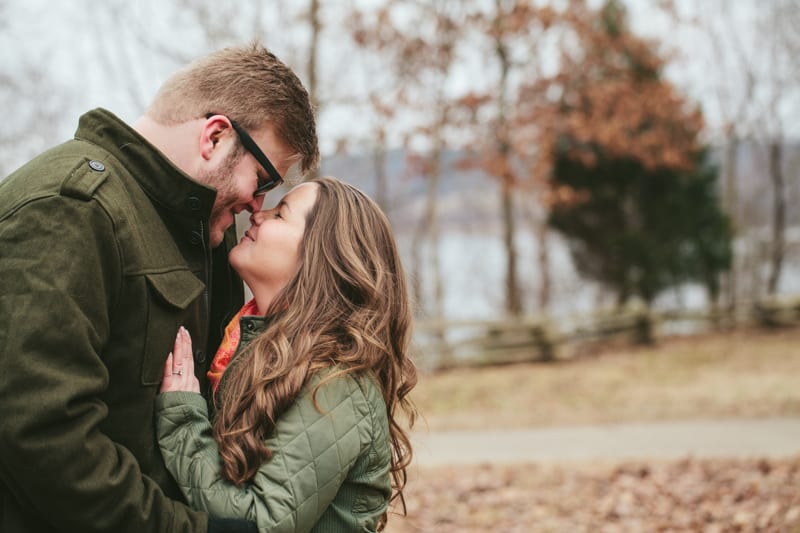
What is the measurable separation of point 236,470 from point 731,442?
7605 mm

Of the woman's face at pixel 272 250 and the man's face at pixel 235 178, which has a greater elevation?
the man's face at pixel 235 178

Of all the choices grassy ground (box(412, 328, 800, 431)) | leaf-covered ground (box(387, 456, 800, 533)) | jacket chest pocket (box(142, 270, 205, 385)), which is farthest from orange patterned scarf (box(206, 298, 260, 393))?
grassy ground (box(412, 328, 800, 431))

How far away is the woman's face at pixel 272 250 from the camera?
2562 mm

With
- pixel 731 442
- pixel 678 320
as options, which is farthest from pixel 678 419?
pixel 678 320

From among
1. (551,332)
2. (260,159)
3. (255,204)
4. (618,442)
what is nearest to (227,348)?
(255,204)

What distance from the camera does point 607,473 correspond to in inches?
288

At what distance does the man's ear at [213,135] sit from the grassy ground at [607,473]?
1.20 metres

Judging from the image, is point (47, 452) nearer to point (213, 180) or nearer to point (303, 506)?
point (303, 506)

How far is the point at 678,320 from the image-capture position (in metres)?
20.7

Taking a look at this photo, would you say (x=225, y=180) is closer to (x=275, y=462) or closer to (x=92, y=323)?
(x=92, y=323)

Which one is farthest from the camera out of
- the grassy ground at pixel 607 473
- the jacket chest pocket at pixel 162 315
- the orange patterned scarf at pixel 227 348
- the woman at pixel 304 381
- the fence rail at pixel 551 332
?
the fence rail at pixel 551 332

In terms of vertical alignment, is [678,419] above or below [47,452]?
below

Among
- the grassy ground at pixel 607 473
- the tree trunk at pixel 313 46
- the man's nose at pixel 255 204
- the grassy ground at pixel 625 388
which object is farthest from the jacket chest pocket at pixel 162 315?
the tree trunk at pixel 313 46

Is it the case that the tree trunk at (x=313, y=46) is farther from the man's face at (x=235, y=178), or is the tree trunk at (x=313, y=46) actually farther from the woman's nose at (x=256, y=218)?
the man's face at (x=235, y=178)
